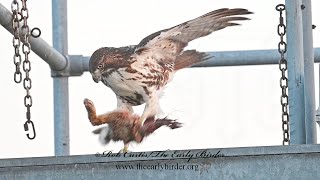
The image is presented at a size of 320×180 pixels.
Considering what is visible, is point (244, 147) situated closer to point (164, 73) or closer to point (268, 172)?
point (268, 172)

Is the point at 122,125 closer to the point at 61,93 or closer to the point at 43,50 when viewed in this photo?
the point at 43,50

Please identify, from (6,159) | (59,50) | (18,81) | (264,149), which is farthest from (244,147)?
(59,50)

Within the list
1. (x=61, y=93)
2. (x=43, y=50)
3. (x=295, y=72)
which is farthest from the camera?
(x=61, y=93)

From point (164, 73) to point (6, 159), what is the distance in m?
1.12

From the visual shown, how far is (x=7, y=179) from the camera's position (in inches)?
186

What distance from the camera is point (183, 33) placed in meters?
5.60

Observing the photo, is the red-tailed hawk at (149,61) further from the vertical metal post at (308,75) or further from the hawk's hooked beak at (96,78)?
the vertical metal post at (308,75)

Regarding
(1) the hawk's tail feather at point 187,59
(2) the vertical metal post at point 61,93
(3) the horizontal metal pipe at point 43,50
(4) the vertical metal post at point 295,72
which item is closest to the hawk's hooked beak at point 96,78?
(1) the hawk's tail feather at point 187,59

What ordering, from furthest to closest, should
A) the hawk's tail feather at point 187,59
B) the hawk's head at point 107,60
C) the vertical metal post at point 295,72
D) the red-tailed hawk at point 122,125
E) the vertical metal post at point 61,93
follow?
the vertical metal post at point 61,93 → the hawk's tail feather at point 187,59 → the hawk's head at point 107,60 → the red-tailed hawk at point 122,125 → the vertical metal post at point 295,72

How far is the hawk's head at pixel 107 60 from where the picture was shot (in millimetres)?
5430

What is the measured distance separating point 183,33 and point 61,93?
293 centimetres

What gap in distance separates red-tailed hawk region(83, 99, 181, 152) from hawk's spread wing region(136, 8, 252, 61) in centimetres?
34

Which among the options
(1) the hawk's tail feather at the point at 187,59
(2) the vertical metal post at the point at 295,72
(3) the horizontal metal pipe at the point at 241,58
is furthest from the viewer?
(3) the horizontal metal pipe at the point at 241,58

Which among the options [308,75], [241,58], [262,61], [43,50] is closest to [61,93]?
[43,50]
